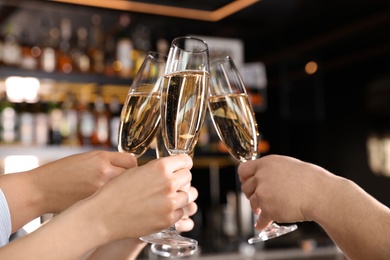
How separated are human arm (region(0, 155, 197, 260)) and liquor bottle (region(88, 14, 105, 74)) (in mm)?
2861

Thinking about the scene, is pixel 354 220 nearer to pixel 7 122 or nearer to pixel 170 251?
pixel 170 251

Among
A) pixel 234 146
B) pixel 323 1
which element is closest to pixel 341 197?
pixel 234 146

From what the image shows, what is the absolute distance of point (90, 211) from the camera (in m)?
0.91

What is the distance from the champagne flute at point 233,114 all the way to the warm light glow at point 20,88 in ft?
8.00

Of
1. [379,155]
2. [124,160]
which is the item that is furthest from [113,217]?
[379,155]

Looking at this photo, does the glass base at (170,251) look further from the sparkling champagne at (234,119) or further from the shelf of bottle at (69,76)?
the shelf of bottle at (69,76)

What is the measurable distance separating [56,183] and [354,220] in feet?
2.07

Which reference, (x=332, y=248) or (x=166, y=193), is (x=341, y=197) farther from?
(x=332, y=248)

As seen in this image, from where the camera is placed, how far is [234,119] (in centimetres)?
123

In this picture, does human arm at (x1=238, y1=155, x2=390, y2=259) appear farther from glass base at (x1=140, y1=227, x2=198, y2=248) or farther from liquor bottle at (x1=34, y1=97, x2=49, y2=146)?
liquor bottle at (x1=34, y1=97, x2=49, y2=146)

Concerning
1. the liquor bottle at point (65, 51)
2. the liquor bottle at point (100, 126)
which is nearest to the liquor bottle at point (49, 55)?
the liquor bottle at point (65, 51)

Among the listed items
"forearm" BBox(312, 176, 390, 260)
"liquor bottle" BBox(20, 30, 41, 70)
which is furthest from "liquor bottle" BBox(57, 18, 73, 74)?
"forearm" BBox(312, 176, 390, 260)

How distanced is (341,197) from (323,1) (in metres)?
3.15

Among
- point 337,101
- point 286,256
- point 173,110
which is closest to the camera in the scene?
point 173,110
